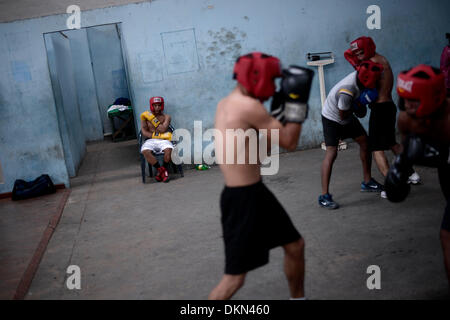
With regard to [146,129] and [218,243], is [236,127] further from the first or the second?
[146,129]

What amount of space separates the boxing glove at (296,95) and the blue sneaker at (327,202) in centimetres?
254

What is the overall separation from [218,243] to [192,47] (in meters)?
4.20

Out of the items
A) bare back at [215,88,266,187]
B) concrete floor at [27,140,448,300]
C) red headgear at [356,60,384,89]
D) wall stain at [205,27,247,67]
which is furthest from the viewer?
wall stain at [205,27,247,67]

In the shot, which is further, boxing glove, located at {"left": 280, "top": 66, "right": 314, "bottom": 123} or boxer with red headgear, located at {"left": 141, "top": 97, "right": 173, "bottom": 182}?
boxer with red headgear, located at {"left": 141, "top": 97, "right": 173, "bottom": 182}

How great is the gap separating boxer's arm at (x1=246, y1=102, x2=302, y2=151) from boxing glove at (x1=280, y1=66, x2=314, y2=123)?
0.04m

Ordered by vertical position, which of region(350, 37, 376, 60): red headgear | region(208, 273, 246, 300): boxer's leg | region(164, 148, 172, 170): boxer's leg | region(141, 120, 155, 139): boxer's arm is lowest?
region(164, 148, 172, 170): boxer's leg

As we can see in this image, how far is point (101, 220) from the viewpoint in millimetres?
5703

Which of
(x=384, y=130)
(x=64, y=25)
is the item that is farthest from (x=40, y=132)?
(x=384, y=130)

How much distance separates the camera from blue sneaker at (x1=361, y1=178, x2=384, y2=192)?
5.25m

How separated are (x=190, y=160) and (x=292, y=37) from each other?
8.74 ft

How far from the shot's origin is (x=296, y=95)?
2.57 meters

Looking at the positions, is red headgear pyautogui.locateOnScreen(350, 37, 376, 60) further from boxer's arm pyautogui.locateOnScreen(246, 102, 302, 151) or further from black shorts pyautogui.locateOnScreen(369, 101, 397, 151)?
boxer's arm pyautogui.locateOnScreen(246, 102, 302, 151)

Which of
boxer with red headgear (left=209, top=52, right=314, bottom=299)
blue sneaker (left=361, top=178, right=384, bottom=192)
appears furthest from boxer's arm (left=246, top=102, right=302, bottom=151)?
blue sneaker (left=361, top=178, right=384, bottom=192)

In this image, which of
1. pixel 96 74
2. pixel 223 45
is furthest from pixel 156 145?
pixel 96 74
